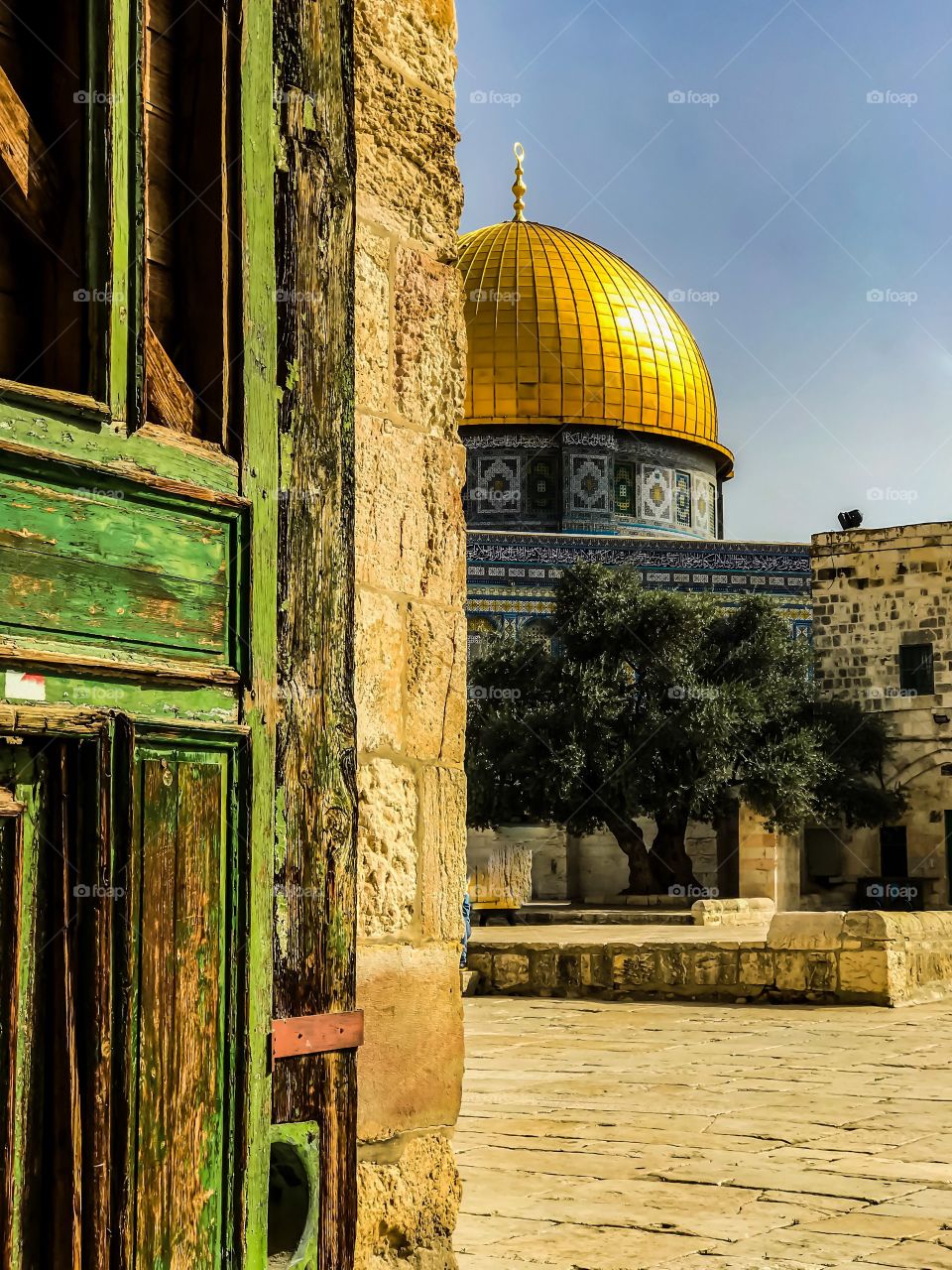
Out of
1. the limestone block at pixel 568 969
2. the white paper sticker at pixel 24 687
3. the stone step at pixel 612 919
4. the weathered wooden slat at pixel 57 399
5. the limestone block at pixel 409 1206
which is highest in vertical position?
the weathered wooden slat at pixel 57 399

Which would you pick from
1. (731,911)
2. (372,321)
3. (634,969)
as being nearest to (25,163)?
(372,321)

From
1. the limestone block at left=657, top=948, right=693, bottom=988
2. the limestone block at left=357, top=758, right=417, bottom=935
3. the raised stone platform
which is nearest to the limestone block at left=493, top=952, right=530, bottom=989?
the raised stone platform

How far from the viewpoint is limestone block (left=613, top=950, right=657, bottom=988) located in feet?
31.1

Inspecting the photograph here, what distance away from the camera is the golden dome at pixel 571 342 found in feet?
111

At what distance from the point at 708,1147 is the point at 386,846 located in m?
2.05

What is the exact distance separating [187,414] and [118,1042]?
0.88 metres

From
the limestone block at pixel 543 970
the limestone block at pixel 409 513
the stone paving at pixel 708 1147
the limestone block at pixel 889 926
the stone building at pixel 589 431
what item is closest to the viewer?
the limestone block at pixel 409 513

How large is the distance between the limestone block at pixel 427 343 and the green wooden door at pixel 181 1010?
1.01m

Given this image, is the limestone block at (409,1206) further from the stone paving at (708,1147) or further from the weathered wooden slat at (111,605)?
the weathered wooden slat at (111,605)

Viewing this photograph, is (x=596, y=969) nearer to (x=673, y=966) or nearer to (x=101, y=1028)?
(x=673, y=966)

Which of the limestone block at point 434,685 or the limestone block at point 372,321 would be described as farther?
the limestone block at point 434,685

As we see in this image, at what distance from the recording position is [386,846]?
3.00 meters

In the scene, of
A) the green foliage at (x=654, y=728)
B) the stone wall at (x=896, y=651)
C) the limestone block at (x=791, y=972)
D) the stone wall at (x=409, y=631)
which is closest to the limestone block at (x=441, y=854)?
the stone wall at (x=409, y=631)

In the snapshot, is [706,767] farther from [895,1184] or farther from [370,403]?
[370,403]
